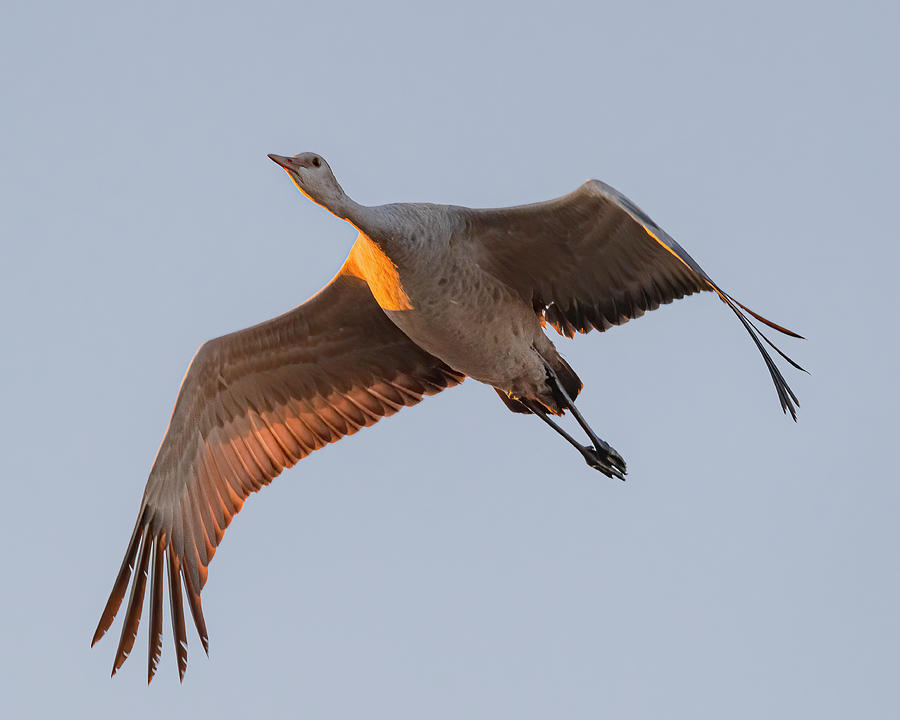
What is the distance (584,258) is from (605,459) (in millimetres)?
2205

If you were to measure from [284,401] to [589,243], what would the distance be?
11.7 feet

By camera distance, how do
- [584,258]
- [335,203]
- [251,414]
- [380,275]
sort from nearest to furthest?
[335,203] < [380,275] < [584,258] < [251,414]

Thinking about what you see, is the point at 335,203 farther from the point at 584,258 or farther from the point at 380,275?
the point at 584,258

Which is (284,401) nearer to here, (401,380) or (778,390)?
(401,380)

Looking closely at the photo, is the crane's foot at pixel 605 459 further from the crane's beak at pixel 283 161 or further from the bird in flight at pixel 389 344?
the crane's beak at pixel 283 161

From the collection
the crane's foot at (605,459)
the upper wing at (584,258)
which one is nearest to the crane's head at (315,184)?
the upper wing at (584,258)

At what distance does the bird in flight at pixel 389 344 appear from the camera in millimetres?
10250

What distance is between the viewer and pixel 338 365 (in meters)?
12.3

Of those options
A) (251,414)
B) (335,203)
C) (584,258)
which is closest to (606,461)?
(584,258)

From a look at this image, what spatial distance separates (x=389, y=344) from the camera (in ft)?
39.9

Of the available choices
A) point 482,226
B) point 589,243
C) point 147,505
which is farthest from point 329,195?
point 147,505

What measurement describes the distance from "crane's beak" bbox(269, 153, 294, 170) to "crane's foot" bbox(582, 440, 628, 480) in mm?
4389

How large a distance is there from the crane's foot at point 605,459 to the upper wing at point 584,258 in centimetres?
125

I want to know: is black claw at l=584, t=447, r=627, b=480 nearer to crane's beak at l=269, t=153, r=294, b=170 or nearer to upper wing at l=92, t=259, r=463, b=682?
upper wing at l=92, t=259, r=463, b=682
